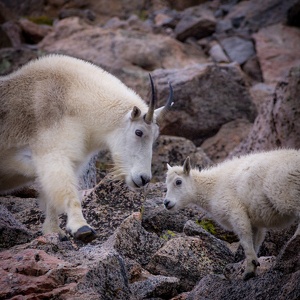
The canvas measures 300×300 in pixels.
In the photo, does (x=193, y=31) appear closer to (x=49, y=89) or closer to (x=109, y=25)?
(x=109, y=25)

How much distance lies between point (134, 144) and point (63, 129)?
84 cm

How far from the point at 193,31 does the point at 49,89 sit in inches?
562

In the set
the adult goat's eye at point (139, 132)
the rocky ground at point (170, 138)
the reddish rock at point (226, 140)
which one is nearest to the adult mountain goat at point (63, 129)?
the adult goat's eye at point (139, 132)

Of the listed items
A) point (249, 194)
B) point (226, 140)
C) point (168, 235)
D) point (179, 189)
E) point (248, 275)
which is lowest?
point (226, 140)

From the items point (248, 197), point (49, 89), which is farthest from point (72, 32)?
point (248, 197)

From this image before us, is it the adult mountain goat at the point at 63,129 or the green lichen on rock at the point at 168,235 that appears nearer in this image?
the adult mountain goat at the point at 63,129

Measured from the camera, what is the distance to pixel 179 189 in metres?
7.88

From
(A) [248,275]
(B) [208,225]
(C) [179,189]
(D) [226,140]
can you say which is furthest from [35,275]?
(D) [226,140]

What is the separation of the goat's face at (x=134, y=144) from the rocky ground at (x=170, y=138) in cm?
60

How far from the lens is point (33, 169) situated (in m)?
7.03

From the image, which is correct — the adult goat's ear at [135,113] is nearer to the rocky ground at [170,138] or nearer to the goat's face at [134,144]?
the goat's face at [134,144]

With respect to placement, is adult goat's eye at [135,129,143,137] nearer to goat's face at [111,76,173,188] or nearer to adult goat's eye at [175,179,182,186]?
goat's face at [111,76,173,188]

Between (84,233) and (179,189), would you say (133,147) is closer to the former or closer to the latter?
(179,189)

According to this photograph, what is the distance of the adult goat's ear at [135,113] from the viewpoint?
715 centimetres
